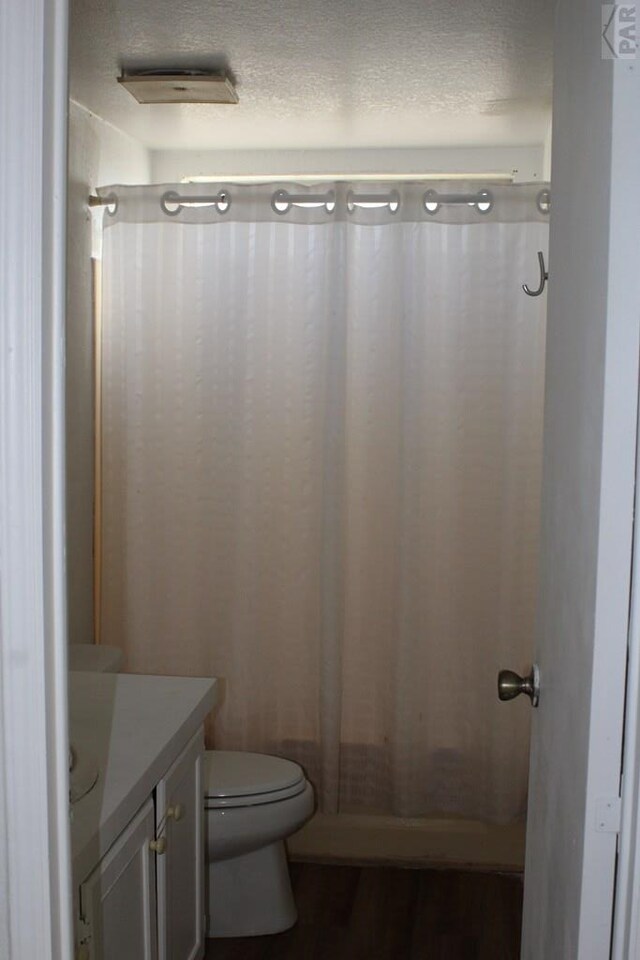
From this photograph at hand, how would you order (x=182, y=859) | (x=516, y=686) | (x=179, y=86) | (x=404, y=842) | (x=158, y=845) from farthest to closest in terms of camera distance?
(x=404, y=842)
(x=179, y=86)
(x=182, y=859)
(x=158, y=845)
(x=516, y=686)

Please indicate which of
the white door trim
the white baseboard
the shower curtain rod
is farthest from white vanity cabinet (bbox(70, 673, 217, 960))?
the shower curtain rod

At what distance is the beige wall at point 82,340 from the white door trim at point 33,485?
181cm

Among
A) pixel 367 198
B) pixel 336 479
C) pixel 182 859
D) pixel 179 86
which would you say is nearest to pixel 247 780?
pixel 182 859

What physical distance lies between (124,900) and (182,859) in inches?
16.8

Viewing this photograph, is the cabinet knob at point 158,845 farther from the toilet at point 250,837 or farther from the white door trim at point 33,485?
the white door trim at point 33,485

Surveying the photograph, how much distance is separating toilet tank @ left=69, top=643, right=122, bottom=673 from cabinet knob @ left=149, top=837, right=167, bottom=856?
579mm

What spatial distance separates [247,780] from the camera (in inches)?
100.0

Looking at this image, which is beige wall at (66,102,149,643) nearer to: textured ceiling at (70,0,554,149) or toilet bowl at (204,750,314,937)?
textured ceiling at (70,0,554,149)

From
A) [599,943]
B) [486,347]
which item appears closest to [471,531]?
[486,347]

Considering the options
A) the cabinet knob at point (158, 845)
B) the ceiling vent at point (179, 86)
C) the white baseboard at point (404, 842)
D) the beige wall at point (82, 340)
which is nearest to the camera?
the cabinet knob at point (158, 845)

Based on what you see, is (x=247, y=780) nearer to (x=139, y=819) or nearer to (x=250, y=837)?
(x=250, y=837)

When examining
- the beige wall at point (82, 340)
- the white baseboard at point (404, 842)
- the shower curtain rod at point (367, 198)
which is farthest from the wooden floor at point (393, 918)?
the shower curtain rod at point (367, 198)

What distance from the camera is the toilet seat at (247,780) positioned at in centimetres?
247

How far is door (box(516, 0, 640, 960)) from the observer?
3.23 ft
